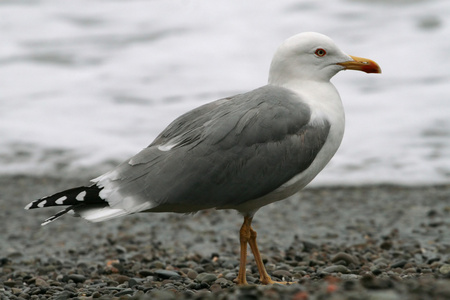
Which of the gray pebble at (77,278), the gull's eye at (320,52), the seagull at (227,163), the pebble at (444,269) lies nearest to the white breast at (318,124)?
the seagull at (227,163)

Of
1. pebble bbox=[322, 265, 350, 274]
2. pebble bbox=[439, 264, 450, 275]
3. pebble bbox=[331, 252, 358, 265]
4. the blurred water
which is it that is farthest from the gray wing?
the blurred water

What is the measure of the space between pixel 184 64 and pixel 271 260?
10.7m

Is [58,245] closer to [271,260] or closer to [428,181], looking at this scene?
[271,260]

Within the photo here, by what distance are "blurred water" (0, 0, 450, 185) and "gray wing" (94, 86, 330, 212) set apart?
4986 mm

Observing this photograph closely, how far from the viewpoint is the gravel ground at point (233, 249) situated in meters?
4.97

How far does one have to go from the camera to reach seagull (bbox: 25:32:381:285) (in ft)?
16.0

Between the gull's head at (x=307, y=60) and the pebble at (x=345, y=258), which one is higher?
the gull's head at (x=307, y=60)

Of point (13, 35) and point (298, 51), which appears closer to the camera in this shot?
point (298, 51)

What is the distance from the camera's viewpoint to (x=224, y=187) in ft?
16.3

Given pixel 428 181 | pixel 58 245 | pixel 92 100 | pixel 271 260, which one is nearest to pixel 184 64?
pixel 92 100

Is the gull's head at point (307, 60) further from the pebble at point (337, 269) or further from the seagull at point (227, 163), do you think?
the pebble at point (337, 269)

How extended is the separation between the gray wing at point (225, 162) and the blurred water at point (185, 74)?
4986 millimetres

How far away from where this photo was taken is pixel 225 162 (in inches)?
195

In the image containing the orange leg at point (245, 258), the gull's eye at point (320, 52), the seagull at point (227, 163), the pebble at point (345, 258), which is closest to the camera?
the seagull at point (227, 163)
